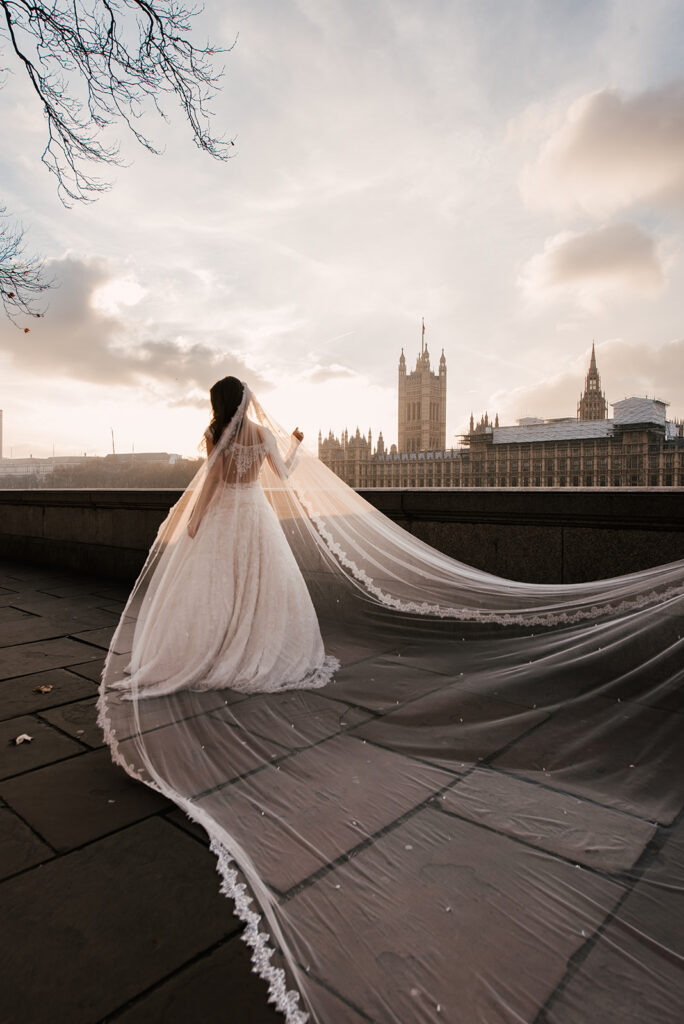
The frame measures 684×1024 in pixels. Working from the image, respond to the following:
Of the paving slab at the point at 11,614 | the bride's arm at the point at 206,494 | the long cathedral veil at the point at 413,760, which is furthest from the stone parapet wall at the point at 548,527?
the paving slab at the point at 11,614

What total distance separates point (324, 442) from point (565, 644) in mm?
81495

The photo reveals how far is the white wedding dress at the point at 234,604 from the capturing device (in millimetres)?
3549

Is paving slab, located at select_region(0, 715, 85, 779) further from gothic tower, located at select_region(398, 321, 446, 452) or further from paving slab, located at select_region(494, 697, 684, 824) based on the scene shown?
gothic tower, located at select_region(398, 321, 446, 452)

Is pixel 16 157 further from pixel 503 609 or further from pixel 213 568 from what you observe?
pixel 503 609

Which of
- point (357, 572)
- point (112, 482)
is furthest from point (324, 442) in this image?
point (357, 572)

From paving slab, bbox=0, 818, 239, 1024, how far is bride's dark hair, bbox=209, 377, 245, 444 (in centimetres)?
243

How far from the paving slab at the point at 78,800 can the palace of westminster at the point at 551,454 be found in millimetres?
40598

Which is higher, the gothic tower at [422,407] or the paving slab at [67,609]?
the gothic tower at [422,407]

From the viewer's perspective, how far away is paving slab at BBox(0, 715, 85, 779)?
269 centimetres

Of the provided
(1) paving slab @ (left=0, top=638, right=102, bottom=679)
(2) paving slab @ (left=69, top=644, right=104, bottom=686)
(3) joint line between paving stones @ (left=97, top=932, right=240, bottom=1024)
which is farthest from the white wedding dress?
(3) joint line between paving stones @ (left=97, top=932, right=240, bottom=1024)

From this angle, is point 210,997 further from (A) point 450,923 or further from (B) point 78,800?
(B) point 78,800

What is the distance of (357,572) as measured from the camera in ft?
13.3

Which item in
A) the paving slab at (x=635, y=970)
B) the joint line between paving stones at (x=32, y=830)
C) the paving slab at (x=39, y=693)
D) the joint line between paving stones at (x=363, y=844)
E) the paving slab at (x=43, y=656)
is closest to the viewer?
the paving slab at (x=635, y=970)

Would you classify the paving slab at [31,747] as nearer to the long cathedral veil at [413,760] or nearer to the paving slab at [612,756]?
the long cathedral veil at [413,760]
